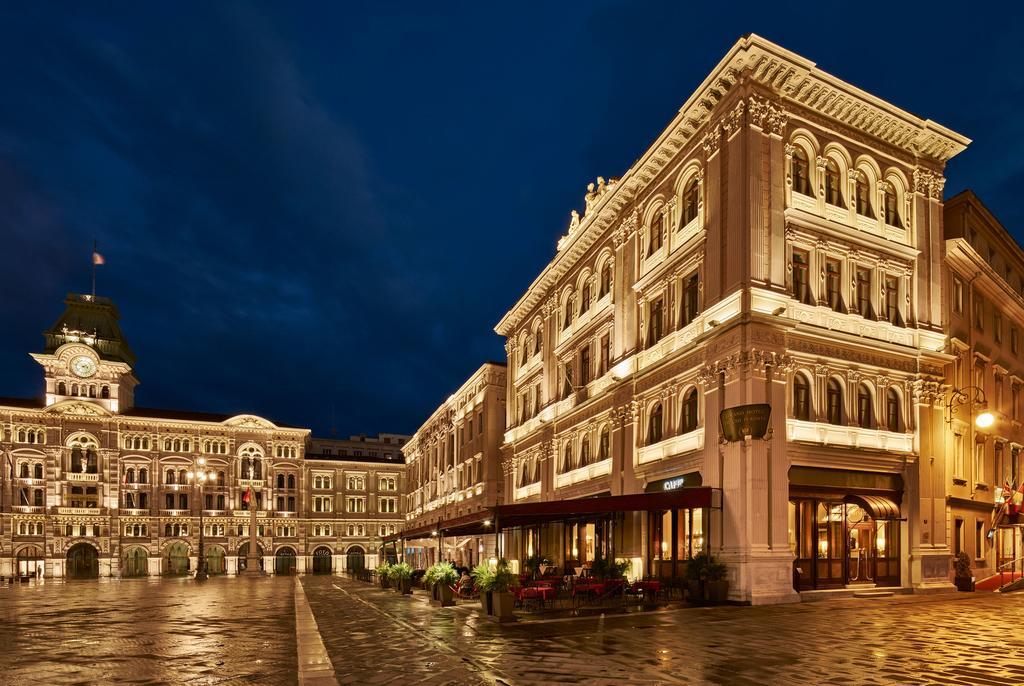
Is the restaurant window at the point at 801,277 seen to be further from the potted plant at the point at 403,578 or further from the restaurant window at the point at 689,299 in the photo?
the potted plant at the point at 403,578

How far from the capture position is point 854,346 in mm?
30891

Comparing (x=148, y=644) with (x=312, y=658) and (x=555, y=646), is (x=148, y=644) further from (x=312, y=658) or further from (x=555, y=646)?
(x=555, y=646)

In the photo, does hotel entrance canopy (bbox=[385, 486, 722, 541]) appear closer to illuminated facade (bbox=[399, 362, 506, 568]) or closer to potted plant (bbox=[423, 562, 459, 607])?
potted plant (bbox=[423, 562, 459, 607])

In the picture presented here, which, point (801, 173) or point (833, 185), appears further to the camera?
point (833, 185)

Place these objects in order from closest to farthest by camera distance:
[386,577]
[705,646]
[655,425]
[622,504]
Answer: [705,646] → [622,504] → [655,425] → [386,577]

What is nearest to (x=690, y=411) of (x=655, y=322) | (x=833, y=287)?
(x=655, y=322)

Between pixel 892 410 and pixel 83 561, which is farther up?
pixel 892 410

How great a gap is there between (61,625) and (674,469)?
23179mm

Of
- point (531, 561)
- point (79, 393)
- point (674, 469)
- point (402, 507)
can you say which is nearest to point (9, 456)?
point (79, 393)

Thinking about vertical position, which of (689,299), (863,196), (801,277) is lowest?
(689,299)

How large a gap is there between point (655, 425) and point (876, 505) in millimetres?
9886

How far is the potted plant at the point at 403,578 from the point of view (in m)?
38.6

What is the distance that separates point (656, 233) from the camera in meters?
37.8

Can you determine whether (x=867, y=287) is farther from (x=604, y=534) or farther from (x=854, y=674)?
(x=854, y=674)
